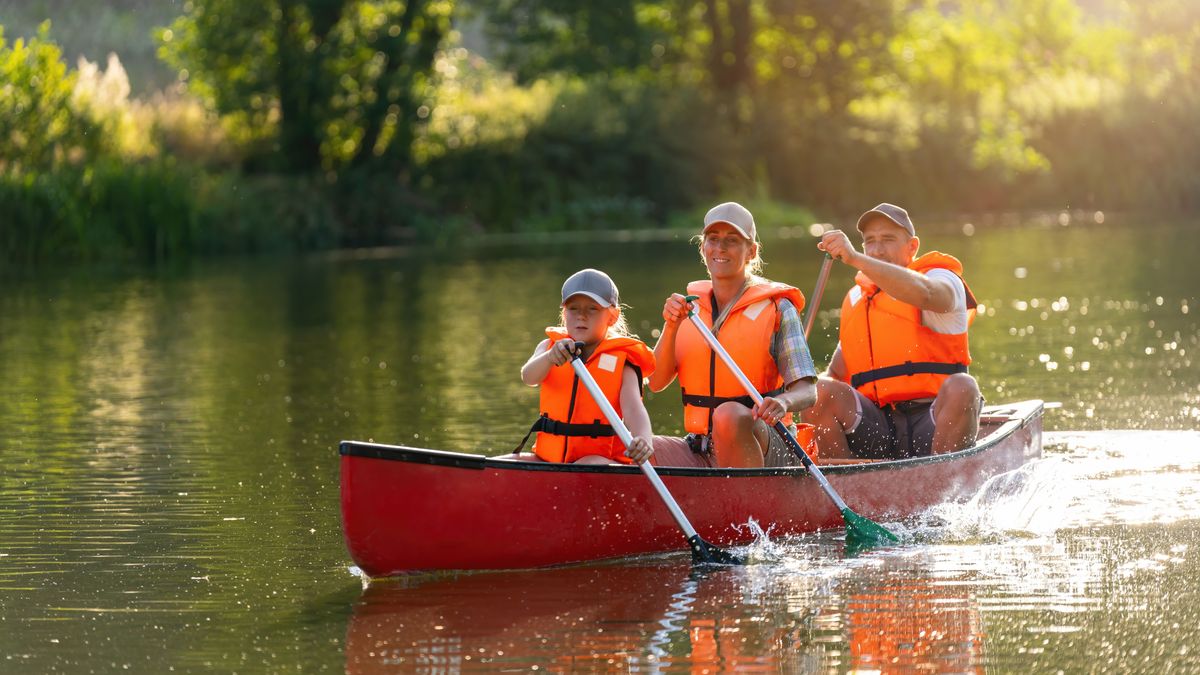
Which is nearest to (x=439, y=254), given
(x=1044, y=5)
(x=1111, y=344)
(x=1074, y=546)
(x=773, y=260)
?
(x=773, y=260)

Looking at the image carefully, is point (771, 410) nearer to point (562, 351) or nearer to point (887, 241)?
point (562, 351)

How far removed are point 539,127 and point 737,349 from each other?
22.0 m

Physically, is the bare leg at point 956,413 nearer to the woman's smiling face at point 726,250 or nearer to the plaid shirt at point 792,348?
the plaid shirt at point 792,348

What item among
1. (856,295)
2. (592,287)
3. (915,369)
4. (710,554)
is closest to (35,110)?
(856,295)

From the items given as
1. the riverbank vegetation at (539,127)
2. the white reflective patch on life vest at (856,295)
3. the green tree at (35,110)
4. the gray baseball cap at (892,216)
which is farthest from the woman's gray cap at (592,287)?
the green tree at (35,110)

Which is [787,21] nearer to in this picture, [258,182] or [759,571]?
[258,182]

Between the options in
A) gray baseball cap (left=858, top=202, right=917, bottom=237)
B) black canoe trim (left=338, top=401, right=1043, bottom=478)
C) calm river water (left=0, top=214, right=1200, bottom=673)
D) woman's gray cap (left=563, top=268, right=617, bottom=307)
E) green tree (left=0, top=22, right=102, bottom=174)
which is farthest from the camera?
green tree (left=0, top=22, right=102, bottom=174)

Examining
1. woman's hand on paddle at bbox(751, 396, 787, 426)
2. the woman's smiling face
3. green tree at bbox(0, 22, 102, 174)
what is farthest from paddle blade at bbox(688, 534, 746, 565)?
green tree at bbox(0, 22, 102, 174)

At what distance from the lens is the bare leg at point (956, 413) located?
23.1ft

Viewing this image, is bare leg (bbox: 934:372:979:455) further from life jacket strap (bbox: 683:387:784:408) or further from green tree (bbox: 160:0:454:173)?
green tree (bbox: 160:0:454:173)

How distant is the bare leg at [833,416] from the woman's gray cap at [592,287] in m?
1.24

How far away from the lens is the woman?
6453mm

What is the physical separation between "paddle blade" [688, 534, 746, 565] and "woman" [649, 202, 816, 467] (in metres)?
0.43

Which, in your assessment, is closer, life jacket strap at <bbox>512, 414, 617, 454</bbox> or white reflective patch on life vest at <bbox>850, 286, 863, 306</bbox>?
life jacket strap at <bbox>512, 414, 617, 454</bbox>
